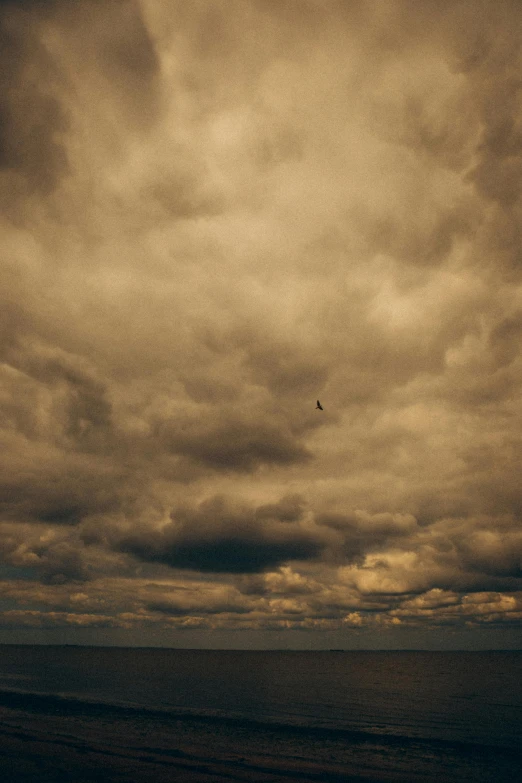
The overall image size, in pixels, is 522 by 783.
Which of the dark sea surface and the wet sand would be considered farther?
the dark sea surface

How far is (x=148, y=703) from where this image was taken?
263ft

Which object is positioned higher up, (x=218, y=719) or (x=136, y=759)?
(x=136, y=759)

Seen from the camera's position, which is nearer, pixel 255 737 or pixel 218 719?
pixel 255 737

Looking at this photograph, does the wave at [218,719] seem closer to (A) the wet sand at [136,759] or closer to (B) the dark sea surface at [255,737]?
(B) the dark sea surface at [255,737]

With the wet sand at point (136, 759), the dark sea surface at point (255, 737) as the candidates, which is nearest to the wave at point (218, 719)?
the dark sea surface at point (255, 737)

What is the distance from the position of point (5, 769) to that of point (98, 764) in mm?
6863

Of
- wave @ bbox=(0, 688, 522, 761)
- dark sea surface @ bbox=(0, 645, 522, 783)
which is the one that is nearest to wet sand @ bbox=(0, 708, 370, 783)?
dark sea surface @ bbox=(0, 645, 522, 783)

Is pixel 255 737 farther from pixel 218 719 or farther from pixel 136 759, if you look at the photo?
pixel 136 759

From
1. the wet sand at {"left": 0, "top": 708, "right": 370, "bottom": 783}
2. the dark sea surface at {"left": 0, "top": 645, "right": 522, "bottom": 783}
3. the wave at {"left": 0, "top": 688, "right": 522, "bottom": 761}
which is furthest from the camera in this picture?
the wave at {"left": 0, "top": 688, "right": 522, "bottom": 761}

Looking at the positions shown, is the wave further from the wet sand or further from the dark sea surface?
the wet sand

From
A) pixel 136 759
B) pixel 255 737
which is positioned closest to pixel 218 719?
pixel 255 737

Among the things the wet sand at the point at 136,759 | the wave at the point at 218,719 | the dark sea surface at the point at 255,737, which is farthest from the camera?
the wave at the point at 218,719

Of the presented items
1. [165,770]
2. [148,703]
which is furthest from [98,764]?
[148,703]

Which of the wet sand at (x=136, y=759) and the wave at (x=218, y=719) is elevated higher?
the wet sand at (x=136, y=759)
